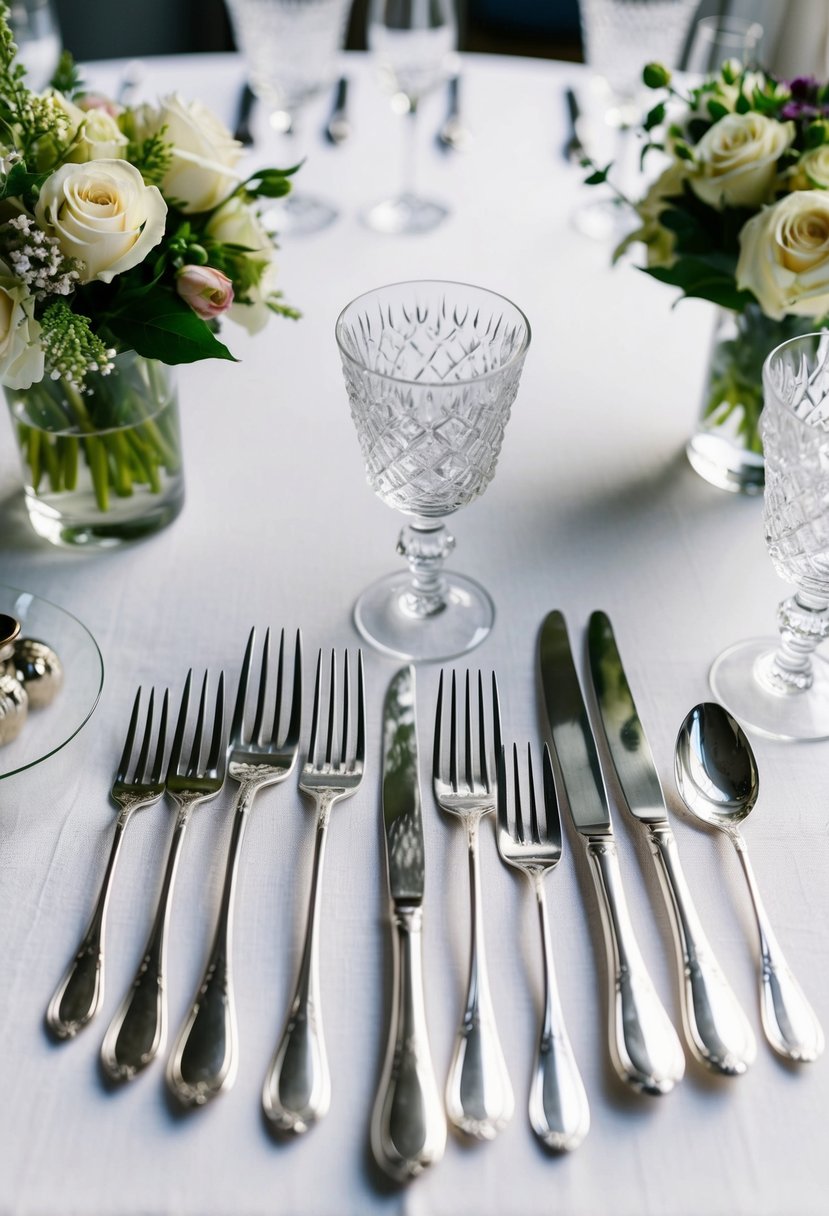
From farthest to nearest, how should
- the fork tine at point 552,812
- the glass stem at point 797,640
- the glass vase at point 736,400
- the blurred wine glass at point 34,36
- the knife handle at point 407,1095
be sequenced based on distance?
the blurred wine glass at point 34,36
the glass vase at point 736,400
the glass stem at point 797,640
the fork tine at point 552,812
the knife handle at point 407,1095

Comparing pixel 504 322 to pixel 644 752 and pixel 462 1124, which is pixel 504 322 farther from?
pixel 462 1124

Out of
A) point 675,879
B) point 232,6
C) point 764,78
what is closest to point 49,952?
point 675,879

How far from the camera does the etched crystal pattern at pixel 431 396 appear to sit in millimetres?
712

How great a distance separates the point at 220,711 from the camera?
72 centimetres

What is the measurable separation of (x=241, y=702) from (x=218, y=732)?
28 mm

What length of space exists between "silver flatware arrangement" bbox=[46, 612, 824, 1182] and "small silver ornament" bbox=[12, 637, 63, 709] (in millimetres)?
64

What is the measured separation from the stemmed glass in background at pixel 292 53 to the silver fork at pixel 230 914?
0.77 meters

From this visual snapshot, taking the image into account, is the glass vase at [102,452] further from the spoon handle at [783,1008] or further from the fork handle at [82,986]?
the spoon handle at [783,1008]

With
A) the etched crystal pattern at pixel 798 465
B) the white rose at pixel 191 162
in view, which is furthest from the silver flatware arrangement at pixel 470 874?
the white rose at pixel 191 162

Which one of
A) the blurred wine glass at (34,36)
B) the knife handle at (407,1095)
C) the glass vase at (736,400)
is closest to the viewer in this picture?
the knife handle at (407,1095)

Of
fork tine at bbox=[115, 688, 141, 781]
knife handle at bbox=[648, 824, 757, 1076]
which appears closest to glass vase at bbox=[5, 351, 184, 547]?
fork tine at bbox=[115, 688, 141, 781]

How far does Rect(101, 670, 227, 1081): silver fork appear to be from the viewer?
535mm

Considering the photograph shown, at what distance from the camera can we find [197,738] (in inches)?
27.8

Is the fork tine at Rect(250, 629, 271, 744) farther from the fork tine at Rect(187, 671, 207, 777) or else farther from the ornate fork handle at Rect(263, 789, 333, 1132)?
the ornate fork handle at Rect(263, 789, 333, 1132)
